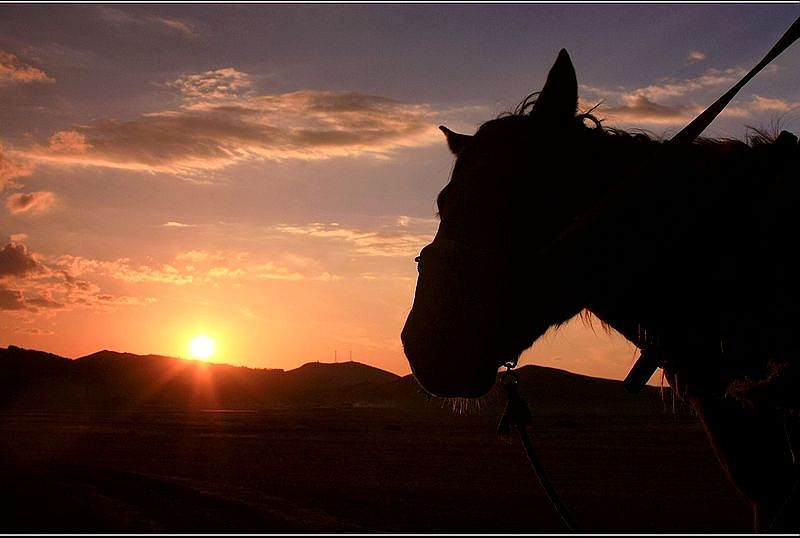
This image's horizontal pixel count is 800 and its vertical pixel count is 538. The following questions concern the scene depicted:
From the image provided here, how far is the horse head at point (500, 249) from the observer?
1984 millimetres

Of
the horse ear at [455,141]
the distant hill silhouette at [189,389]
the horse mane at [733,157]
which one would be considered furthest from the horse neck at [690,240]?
the distant hill silhouette at [189,389]

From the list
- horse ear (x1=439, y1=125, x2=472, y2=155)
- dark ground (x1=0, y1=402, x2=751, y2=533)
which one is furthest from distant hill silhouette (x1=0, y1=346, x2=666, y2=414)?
horse ear (x1=439, y1=125, x2=472, y2=155)

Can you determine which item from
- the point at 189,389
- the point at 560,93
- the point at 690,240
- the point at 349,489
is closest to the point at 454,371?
the point at 690,240

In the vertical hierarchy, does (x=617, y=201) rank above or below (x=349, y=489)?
above

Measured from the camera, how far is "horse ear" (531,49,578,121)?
2.09 m

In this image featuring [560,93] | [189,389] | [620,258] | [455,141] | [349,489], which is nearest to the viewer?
[620,258]

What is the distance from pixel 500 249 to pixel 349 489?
12.0 meters

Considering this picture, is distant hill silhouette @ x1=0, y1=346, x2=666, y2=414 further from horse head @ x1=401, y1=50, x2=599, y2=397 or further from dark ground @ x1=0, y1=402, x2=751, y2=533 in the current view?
horse head @ x1=401, y1=50, x2=599, y2=397

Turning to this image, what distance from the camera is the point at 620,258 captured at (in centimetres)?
207

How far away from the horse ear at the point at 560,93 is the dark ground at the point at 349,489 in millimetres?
5406

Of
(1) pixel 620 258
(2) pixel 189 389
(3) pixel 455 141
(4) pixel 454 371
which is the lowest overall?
(2) pixel 189 389

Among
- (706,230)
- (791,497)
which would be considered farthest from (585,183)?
(791,497)

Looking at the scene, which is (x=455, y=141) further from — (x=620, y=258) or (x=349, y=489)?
(x=349, y=489)

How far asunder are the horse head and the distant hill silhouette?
77926 mm
